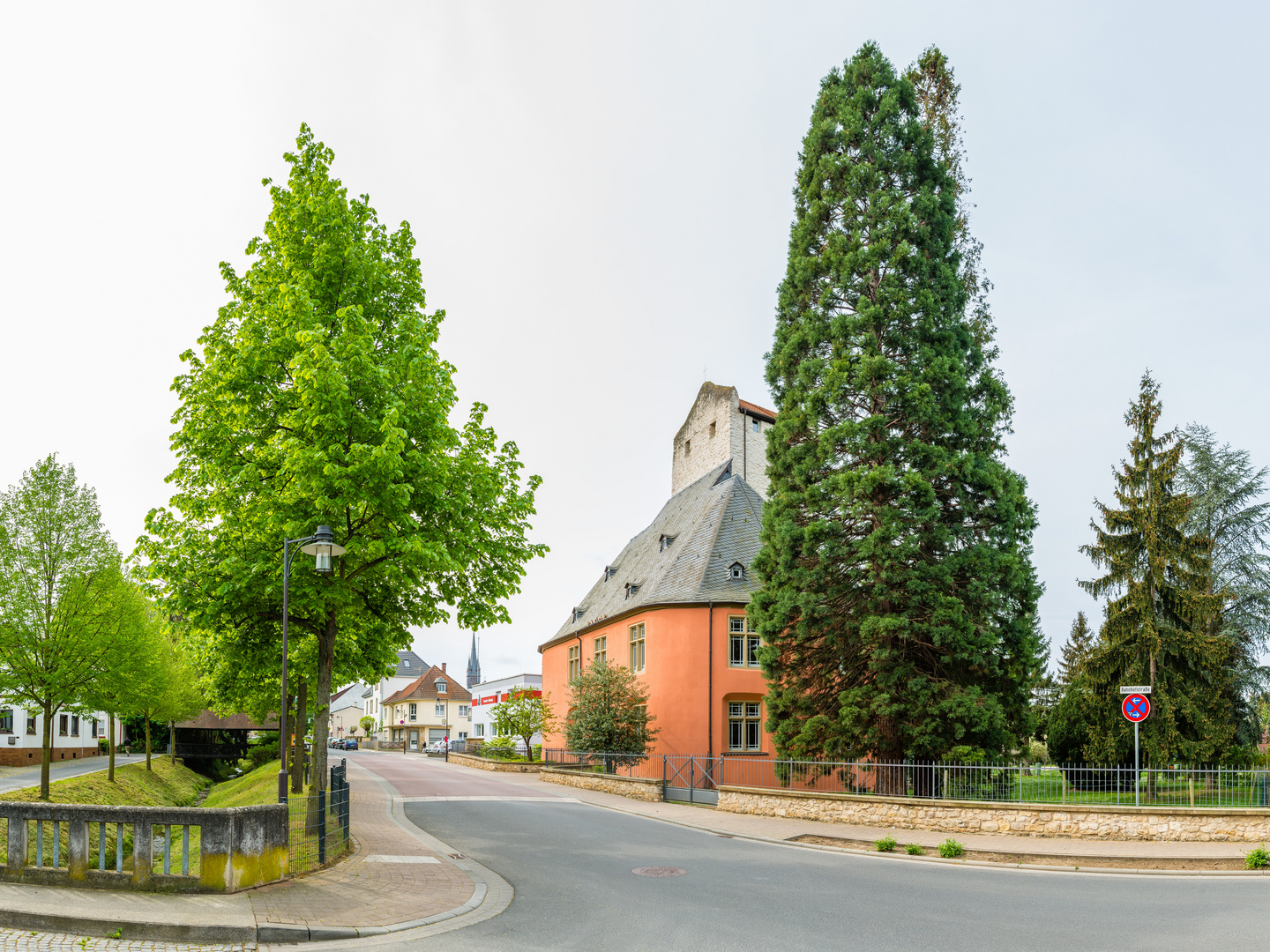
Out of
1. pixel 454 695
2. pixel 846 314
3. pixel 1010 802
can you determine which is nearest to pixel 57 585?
pixel 846 314

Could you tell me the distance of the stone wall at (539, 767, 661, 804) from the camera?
A: 2661 cm

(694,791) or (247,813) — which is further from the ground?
(247,813)

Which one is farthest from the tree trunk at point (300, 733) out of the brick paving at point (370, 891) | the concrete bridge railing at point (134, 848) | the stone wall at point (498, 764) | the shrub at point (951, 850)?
the stone wall at point (498, 764)

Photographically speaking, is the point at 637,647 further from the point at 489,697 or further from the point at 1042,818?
the point at 489,697

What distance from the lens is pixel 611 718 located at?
31.9m

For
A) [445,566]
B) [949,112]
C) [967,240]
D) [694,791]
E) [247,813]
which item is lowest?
[694,791]

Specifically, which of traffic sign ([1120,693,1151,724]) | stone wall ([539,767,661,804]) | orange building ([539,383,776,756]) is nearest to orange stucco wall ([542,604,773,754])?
orange building ([539,383,776,756])

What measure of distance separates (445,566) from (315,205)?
6.73 metres

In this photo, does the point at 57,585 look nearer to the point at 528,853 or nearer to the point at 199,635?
the point at 199,635

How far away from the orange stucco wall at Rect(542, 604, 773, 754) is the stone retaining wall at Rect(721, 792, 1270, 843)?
10.8 meters

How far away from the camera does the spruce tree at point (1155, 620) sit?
981 inches

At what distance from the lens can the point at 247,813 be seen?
33.6 ft

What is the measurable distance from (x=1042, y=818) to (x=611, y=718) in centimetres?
1674

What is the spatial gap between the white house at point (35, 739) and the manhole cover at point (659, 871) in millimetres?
35527
